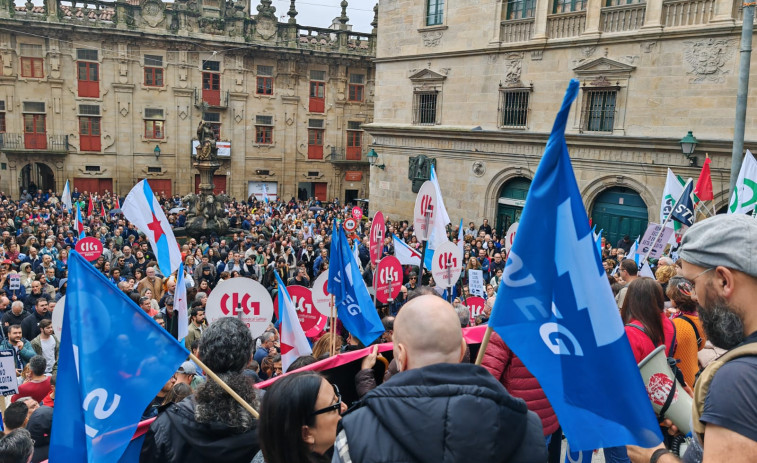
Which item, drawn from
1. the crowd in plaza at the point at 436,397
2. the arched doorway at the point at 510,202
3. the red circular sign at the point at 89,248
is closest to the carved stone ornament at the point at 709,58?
the arched doorway at the point at 510,202

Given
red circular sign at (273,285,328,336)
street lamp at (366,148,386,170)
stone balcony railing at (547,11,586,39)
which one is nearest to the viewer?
red circular sign at (273,285,328,336)

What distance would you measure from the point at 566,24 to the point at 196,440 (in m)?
20.3

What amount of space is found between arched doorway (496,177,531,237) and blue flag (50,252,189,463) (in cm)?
1925

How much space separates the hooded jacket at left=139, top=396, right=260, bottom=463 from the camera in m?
2.85

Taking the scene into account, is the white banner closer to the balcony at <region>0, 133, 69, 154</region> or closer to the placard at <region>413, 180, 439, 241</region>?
the placard at <region>413, 180, 439, 241</region>

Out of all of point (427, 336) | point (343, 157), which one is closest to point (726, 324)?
point (427, 336)

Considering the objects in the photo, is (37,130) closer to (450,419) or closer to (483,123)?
(483,123)

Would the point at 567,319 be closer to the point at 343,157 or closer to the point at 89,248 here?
the point at 89,248

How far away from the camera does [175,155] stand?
124 feet

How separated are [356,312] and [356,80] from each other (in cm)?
3743

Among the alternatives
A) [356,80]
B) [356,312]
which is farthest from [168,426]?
[356,80]

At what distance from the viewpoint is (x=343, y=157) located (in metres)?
41.9

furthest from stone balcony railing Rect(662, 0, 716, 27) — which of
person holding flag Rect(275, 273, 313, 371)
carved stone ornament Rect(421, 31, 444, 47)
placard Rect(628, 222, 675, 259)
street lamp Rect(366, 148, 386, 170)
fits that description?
person holding flag Rect(275, 273, 313, 371)

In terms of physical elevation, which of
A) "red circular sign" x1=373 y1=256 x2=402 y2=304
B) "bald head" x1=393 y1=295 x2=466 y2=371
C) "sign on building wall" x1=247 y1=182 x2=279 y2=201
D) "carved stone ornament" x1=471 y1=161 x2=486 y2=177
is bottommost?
"sign on building wall" x1=247 y1=182 x2=279 y2=201
